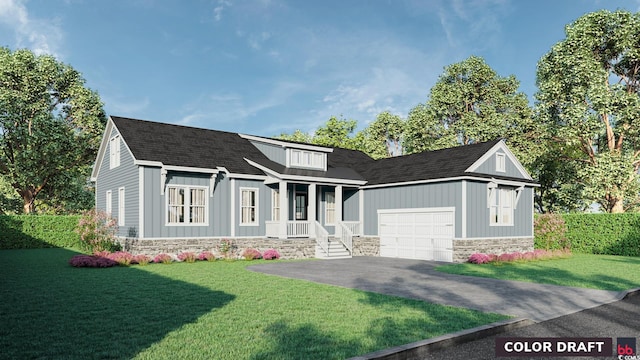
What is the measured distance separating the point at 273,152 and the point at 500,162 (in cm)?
1178

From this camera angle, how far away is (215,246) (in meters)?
21.4

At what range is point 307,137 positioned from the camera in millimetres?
58406

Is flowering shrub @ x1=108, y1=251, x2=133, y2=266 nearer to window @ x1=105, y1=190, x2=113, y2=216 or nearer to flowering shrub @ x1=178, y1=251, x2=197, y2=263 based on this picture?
flowering shrub @ x1=178, y1=251, x2=197, y2=263

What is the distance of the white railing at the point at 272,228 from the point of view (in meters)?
22.6

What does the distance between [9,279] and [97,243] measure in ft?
24.5

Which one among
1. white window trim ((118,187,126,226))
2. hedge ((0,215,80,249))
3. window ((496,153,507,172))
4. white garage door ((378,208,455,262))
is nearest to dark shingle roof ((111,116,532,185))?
window ((496,153,507,172))

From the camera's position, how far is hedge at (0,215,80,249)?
27609 millimetres

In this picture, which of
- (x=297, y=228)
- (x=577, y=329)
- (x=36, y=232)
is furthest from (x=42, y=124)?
(x=577, y=329)

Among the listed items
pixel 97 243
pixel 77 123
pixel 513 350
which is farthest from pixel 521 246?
pixel 77 123

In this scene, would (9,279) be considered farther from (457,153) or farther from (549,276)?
(457,153)

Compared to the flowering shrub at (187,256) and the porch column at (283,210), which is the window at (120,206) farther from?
the porch column at (283,210)

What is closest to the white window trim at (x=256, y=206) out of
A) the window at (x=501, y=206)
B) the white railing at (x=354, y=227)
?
the white railing at (x=354, y=227)

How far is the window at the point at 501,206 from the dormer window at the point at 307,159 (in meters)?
8.90

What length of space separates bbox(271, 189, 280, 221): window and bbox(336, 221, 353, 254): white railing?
131 inches
